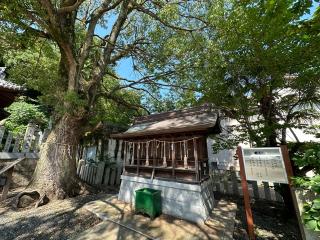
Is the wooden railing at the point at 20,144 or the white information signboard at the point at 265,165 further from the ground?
the wooden railing at the point at 20,144

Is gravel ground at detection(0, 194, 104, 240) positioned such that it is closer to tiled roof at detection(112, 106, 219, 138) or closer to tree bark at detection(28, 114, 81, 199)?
tree bark at detection(28, 114, 81, 199)

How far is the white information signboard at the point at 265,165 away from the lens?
14.9ft

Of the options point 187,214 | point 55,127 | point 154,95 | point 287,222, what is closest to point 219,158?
point 154,95

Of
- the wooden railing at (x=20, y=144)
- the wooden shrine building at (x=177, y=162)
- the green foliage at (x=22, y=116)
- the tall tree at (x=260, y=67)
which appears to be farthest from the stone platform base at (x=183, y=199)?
the green foliage at (x=22, y=116)

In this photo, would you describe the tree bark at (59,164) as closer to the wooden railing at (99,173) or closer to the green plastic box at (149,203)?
the wooden railing at (99,173)

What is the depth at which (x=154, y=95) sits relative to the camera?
46.4ft

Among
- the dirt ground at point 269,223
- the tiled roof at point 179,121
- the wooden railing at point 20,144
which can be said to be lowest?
the dirt ground at point 269,223

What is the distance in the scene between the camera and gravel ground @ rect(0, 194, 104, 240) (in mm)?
5043

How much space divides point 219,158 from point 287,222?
47.9 ft

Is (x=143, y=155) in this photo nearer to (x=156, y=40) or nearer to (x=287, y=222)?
(x=287, y=222)

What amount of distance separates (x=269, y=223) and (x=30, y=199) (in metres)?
9.38

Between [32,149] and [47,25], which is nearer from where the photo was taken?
[47,25]

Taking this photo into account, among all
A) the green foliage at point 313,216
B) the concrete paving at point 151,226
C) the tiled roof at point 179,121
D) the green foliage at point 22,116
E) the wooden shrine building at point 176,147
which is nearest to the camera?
the green foliage at point 313,216

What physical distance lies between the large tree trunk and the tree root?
39 millimetres
